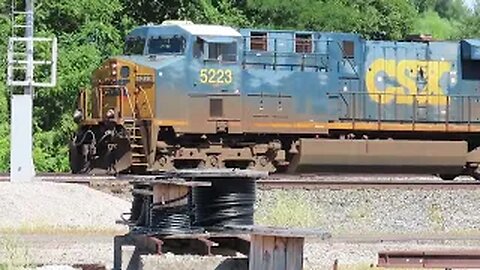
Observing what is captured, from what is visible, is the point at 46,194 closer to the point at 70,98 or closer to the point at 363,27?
the point at 70,98

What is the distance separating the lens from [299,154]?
21.8 meters

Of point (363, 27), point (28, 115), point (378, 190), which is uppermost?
point (363, 27)

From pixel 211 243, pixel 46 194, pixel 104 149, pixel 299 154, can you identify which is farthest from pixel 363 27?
pixel 211 243

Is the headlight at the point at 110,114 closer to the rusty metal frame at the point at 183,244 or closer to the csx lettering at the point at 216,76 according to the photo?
the csx lettering at the point at 216,76

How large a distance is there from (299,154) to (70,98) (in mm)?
8189

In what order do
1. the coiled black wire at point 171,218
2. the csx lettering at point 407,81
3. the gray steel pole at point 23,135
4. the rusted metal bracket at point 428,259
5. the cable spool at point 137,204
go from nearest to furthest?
the coiled black wire at point 171,218 → the cable spool at point 137,204 → the rusted metal bracket at point 428,259 → the gray steel pole at point 23,135 → the csx lettering at point 407,81

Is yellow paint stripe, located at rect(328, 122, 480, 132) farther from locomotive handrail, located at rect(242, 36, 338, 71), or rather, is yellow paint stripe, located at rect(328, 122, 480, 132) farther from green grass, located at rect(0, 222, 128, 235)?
green grass, located at rect(0, 222, 128, 235)

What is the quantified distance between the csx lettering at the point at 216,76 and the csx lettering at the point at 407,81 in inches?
122

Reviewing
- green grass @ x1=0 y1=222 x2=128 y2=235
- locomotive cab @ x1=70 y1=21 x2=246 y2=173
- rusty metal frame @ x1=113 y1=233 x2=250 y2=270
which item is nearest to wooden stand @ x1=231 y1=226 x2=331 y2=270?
rusty metal frame @ x1=113 y1=233 x2=250 y2=270

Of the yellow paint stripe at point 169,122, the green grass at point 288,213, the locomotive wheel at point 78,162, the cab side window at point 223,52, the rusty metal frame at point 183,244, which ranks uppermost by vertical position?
the cab side window at point 223,52

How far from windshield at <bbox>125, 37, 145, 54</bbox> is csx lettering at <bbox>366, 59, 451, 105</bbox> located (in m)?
4.58

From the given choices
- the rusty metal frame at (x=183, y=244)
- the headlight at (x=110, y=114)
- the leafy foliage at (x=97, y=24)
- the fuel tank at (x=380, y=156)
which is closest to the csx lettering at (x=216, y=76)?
the headlight at (x=110, y=114)

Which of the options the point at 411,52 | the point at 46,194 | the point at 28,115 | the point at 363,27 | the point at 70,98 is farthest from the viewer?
the point at 363,27

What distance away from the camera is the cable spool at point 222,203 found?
10.2 meters
